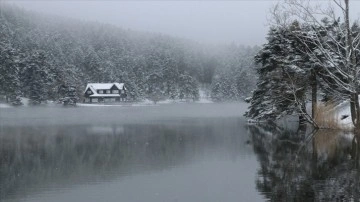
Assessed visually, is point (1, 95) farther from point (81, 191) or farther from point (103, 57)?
point (81, 191)

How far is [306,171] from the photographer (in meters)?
14.1

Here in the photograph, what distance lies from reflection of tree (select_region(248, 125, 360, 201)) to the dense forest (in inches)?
2780

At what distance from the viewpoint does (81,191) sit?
11984 mm

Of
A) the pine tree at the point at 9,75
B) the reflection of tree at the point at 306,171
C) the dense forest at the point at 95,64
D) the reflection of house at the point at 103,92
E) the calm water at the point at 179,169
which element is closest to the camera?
the reflection of tree at the point at 306,171

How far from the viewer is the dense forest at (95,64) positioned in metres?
89.1

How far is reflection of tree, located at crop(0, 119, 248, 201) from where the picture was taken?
45.6ft

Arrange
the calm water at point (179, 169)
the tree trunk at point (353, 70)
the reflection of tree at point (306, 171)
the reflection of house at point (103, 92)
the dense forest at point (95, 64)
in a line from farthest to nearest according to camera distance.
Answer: the reflection of house at point (103, 92) < the dense forest at point (95, 64) < the tree trunk at point (353, 70) < the calm water at point (179, 169) < the reflection of tree at point (306, 171)

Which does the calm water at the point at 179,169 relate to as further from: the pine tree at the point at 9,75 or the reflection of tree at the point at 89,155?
the pine tree at the point at 9,75

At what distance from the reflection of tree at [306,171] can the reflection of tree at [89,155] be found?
2.46m

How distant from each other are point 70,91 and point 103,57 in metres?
44.0

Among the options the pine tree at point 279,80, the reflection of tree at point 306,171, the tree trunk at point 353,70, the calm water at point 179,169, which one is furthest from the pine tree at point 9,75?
the reflection of tree at point 306,171

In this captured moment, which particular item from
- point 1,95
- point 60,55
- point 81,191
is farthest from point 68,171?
point 60,55

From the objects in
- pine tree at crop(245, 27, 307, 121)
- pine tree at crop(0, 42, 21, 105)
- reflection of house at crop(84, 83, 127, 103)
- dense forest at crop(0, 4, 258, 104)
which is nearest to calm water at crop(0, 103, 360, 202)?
pine tree at crop(245, 27, 307, 121)

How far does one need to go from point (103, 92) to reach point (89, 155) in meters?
91.2
